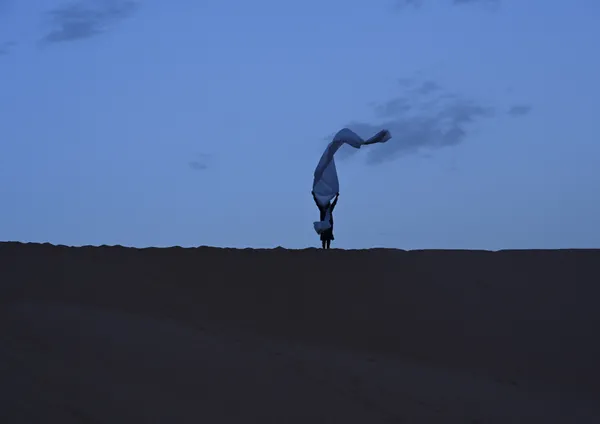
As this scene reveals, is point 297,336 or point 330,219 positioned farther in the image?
point 330,219

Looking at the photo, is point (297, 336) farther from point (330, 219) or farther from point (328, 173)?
point (328, 173)

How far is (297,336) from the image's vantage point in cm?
1211

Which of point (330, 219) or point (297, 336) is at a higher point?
point (330, 219)

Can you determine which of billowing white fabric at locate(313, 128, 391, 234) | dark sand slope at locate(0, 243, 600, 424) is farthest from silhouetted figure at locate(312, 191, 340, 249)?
dark sand slope at locate(0, 243, 600, 424)

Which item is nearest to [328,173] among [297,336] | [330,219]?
[330,219]

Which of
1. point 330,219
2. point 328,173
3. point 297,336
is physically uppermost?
point 328,173

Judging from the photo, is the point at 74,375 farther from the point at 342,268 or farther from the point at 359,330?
the point at 342,268

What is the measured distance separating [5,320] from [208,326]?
2.53 m

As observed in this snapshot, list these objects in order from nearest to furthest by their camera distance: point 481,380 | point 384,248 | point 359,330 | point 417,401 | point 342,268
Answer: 1. point 417,401
2. point 481,380
3. point 359,330
4. point 342,268
5. point 384,248

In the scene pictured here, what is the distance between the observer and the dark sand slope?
966 cm

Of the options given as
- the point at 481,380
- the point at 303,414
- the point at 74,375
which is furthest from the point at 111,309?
the point at 481,380

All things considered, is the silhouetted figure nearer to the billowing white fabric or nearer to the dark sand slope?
the billowing white fabric

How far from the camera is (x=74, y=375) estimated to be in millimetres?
9828

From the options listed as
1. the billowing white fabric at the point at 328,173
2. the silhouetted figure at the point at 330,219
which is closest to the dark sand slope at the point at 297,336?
the silhouetted figure at the point at 330,219
